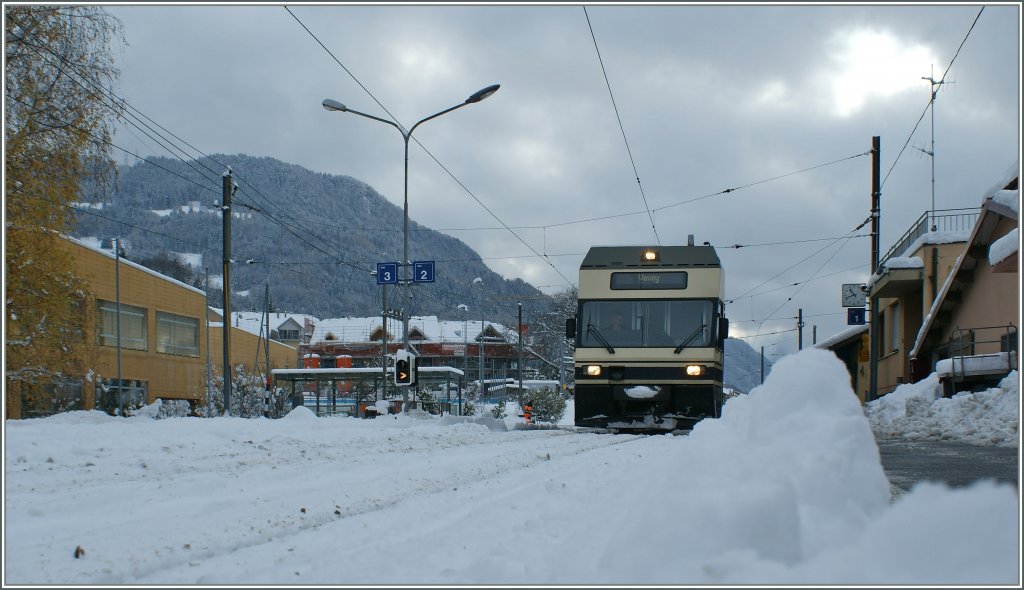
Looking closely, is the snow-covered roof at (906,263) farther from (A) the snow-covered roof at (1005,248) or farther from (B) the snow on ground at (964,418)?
(A) the snow-covered roof at (1005,248)

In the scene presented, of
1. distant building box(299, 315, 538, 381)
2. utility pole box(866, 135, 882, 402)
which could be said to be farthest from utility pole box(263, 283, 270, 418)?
distant building box(299, 315, 538, 381)

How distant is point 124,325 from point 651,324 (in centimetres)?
3612

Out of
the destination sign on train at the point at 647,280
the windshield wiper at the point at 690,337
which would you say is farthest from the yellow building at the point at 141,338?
the windshield wiper at the point at 690,337

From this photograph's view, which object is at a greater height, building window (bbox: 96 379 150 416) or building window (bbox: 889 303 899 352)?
building window (bbox: 889 303 899 352)

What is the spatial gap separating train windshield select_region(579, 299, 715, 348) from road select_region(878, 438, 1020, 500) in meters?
4.01

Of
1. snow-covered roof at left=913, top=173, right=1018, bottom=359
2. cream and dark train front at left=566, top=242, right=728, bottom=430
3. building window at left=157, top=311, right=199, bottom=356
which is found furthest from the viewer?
building window at left=157, top=311, right=199, bottom=356

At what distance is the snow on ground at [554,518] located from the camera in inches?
105

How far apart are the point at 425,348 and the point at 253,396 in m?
65.1

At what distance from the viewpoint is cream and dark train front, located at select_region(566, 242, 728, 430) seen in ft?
52.7

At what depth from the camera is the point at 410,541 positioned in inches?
174

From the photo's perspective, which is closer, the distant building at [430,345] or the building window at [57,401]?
the building window at [57,401]

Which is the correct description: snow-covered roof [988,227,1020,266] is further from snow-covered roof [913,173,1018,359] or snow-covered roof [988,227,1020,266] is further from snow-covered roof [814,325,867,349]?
snow-covered roof [814,325,867,349]

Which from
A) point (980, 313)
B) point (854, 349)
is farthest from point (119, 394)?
point (854, 349)

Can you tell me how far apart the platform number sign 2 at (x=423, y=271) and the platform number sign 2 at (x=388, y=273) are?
1.80ft
